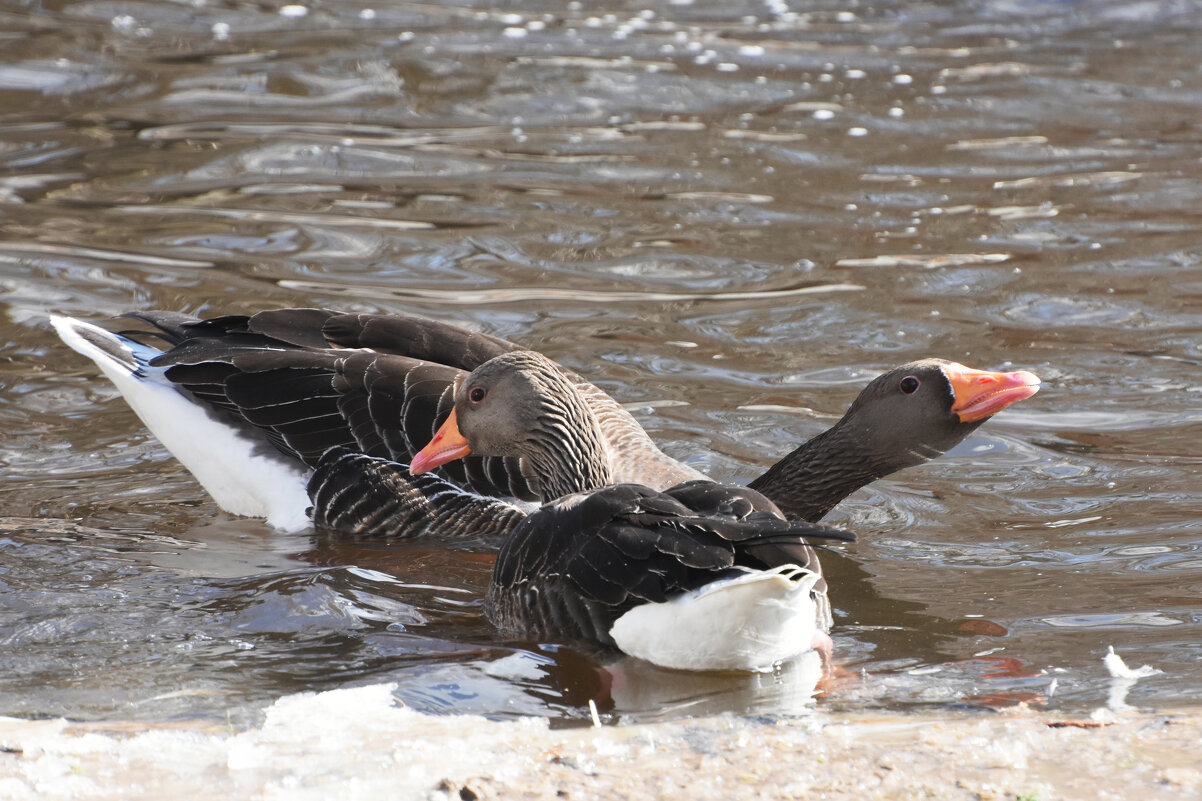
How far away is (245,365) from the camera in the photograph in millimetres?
7828

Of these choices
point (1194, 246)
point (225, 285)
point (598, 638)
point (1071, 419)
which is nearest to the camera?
point (598, 638)

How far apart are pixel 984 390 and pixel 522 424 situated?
Answer: 215 centimetres

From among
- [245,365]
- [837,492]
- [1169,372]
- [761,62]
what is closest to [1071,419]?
[1169,372]

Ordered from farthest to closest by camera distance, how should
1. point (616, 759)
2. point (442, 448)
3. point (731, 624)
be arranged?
point (442, 448) < point (731, 624) < point (616, 759)

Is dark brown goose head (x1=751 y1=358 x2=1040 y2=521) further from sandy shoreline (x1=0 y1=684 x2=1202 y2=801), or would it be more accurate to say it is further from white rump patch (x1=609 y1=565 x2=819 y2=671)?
sandy shoreline (x1=0 y1=684 x2=1202 y2=801)

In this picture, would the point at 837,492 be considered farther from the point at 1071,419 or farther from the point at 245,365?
the point at 245,365

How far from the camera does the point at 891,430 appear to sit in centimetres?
712

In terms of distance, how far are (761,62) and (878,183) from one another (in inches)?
165

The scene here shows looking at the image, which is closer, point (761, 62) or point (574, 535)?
point (574, 535)

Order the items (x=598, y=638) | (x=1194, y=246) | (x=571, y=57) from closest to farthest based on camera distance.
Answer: (x=598, y=638) < (x=1194, y=246) < (x=571, y=57)

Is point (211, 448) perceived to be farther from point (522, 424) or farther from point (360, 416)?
point (522, 424)

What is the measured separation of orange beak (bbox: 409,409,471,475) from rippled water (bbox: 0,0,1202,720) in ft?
1.75

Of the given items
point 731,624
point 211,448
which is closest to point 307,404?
point 211,448

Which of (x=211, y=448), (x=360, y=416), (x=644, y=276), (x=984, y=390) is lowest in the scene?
(x=211, y=448)
